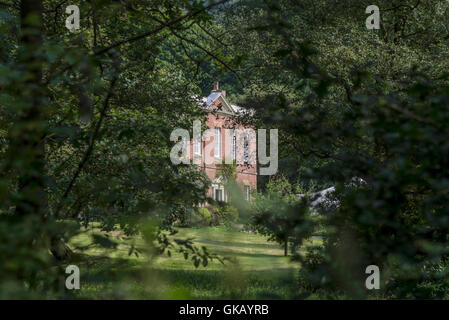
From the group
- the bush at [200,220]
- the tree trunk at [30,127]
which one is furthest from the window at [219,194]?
the tree trunk at [30,127]

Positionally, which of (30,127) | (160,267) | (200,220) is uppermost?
(30,127)

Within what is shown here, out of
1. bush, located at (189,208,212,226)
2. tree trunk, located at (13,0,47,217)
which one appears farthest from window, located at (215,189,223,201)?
tree trunk, located at (13,0,47,217)

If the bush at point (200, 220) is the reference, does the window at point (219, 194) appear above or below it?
above

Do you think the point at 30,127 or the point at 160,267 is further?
the point at 160,267

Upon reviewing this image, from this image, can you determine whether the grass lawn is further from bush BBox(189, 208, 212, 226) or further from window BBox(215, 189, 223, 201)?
window BBox(215, 189, 223, 201)

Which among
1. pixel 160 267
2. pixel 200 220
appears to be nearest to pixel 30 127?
pixel 160 267

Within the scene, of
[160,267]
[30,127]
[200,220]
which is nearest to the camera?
[30,127]

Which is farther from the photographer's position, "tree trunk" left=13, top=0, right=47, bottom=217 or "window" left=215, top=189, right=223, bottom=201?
"window" left=215, top=189, right=223, bottom=201

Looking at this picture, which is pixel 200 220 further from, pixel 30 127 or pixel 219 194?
pixel 30 127

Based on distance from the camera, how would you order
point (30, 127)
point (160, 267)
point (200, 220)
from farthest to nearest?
point (200, 220), point (160, 267), point (30, 127)

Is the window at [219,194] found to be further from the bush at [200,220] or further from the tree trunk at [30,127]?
the tree trunk at [30,127]

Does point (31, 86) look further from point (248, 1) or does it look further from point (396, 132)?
point (248, 1)

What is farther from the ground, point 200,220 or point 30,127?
point 30,127
